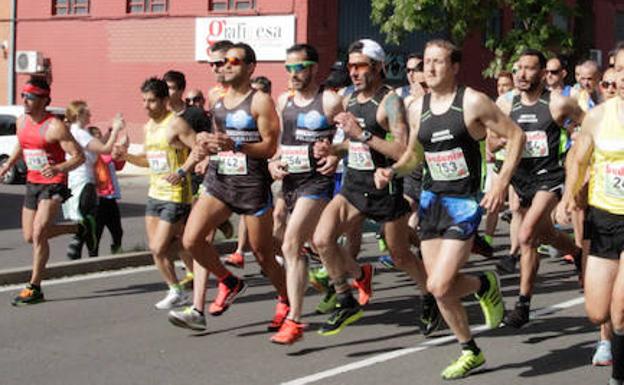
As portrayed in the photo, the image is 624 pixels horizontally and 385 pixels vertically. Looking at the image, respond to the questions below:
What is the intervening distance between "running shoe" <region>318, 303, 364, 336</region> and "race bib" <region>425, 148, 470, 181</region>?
148cm

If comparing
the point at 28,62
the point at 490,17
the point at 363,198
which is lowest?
the point at 363,198

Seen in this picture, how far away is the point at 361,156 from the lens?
7.85 m

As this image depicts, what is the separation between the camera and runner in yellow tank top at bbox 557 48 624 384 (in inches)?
226

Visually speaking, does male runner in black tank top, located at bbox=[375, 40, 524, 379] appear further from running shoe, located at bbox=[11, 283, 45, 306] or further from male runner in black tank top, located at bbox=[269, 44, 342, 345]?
running shoe, located at bbox=[11, 283, 45, 306]

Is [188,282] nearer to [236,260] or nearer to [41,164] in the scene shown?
[236,260]

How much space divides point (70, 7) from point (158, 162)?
25875mm

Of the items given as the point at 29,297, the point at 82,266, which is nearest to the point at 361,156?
the point at 29,297

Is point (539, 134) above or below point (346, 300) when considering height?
above

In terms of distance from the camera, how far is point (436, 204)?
6695 millimetres

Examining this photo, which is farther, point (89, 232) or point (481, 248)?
point (481, 248)

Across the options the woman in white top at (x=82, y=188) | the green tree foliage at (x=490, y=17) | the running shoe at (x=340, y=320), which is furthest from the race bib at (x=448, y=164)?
the green tree foliage at (x=490, y=17)

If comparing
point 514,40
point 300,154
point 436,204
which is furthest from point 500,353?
point 514,40

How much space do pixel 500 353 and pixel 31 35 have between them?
1154 inches

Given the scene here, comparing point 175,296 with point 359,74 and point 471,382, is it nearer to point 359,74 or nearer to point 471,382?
point 359,74
